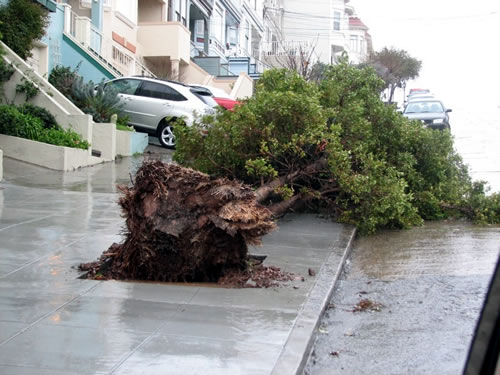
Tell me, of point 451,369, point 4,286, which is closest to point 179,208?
point 4,286

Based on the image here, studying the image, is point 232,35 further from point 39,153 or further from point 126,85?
point 39,153

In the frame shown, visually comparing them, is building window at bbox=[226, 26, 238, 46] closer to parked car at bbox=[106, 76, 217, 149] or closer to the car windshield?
the car windshield

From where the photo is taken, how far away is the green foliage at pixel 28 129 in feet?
48.3

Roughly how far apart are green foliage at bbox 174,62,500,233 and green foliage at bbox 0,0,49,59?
7.92 meters

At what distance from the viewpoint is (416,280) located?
741 cm

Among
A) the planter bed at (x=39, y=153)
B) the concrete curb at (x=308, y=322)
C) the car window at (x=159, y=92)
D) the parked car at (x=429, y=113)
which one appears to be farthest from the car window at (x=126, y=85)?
the concrete curb at (x=308, y=322)

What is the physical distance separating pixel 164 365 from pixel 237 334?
2.73 ft

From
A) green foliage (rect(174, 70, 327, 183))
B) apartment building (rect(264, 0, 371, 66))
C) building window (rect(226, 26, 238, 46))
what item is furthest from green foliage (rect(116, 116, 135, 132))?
apartment building (rect(264, 0, 371, 66))

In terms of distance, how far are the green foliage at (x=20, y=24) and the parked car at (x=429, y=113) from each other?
14.0m

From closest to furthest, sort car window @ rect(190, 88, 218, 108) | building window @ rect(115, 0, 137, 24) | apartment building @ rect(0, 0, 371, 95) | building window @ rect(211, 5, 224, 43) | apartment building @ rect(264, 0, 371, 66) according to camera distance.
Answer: car window @ rect(190, 88, 218, 108) < apartment building @ rect(0, 0, 371, 95) < building window @ rect(115, 0, 137, 24) < building window @ rect(211, 5, 224, 43) < apartment building @ rect(264, 0, 371, 66)

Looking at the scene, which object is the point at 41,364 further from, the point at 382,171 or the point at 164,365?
the point at 382,171

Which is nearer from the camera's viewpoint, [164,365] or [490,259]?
[164,365]

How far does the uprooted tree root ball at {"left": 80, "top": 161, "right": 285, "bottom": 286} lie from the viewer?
6531 millimetres

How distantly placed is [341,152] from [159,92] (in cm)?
1053
